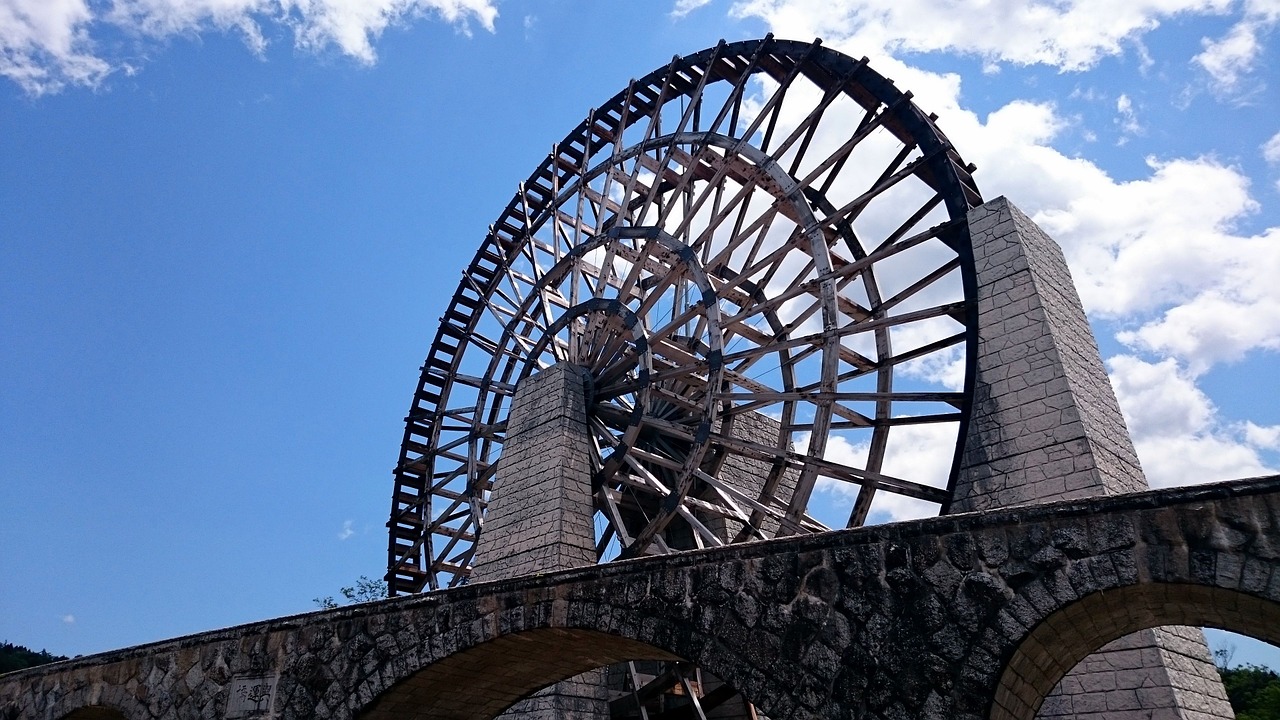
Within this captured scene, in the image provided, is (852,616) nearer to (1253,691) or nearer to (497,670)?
(497,670)

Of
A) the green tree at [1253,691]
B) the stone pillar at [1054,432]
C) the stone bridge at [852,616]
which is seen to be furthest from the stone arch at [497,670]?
the green tree at [1253,691]

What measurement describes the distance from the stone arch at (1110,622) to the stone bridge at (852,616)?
14 mm

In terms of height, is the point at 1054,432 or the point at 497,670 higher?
the point at 1054,432

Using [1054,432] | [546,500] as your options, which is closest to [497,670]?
[1054,432]

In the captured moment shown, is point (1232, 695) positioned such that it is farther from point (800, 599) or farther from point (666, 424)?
point (800, 599)

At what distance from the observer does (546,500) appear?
11.3 metres

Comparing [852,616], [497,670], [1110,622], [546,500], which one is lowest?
[1110,622]

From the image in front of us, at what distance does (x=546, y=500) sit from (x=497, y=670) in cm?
538

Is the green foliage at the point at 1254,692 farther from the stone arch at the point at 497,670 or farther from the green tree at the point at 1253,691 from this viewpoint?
the stone arch at the point at 497,670

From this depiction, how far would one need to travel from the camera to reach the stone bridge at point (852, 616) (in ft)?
12.5

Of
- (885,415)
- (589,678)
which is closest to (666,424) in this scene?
(885,415)

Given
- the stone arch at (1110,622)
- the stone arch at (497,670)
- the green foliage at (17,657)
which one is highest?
the green foliage at (17,657)

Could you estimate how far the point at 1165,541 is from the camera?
3.79 m

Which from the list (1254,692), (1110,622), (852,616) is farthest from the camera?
(1254,692)
